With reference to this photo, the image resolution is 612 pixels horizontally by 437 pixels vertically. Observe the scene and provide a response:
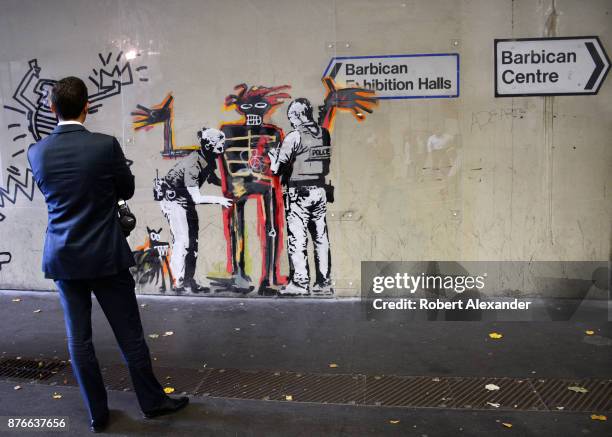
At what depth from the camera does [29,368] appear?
15.5 feet

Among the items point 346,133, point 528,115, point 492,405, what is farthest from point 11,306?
point 528,115

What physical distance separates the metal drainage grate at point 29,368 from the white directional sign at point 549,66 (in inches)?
184

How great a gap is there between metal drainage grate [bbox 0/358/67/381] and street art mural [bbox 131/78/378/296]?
191cm

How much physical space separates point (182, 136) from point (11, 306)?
8.21 ft

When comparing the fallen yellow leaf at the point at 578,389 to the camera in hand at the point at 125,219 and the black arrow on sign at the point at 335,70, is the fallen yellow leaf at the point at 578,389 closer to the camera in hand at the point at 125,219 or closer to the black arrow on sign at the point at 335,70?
the camera in hand at the point at 125,219

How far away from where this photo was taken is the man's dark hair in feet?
11.5

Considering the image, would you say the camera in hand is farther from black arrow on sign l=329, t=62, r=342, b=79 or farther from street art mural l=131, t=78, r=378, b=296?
black arrow on sign l=329, t=62, r=342, b=79

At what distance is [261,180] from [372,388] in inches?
108

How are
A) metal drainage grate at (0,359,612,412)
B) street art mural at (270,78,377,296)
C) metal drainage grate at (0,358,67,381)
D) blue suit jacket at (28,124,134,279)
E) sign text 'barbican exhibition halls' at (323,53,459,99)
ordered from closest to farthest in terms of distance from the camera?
1. blue suit jacket at (28,124,134,279)
2. metal drainage grate at (0,359,612,412)
3. metal drainage grate at (0,358,67,381)
4. sign text 'barbican exhibition halls' at (323,53,459,99)
5. street art mural at (270,78,377,296)

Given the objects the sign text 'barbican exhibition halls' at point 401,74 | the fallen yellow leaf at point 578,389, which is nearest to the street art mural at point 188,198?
the sign text 'barbican exhibition halls' at point 401,74

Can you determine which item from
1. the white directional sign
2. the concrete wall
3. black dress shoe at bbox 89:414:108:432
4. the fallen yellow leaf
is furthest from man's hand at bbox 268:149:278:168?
the fallen yellow leaf

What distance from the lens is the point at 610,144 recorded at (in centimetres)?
590

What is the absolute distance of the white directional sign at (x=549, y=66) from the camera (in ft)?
19.1

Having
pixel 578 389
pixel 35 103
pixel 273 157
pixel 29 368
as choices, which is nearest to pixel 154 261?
pixel 273 157
